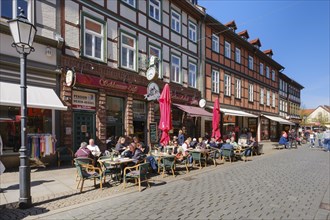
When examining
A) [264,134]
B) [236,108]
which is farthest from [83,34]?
[264,134]

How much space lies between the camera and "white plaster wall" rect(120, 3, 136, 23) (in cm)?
1375

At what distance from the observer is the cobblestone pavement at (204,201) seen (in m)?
5.17

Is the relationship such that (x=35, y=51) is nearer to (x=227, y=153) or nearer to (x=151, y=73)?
(x=151, y=73)

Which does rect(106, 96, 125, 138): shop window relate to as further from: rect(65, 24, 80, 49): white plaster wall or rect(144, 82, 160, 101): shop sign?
rect(65, 24, 80, 49): white plaster wall

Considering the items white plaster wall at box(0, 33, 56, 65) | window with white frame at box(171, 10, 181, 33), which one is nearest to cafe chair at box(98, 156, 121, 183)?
white plaster wall at box(0, 33, 56, 65)

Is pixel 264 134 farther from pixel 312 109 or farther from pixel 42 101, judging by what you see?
pixel 312 109

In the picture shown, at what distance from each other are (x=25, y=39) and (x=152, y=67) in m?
9.26

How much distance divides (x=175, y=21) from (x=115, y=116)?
8446mm

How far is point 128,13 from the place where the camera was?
555 inches

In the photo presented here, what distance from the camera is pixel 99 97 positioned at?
40.3 ft

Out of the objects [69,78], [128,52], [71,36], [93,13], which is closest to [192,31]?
[128,52]

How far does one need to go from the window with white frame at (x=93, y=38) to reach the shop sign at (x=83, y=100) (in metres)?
1.79

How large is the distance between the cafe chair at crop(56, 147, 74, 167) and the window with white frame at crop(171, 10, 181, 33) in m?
11.0

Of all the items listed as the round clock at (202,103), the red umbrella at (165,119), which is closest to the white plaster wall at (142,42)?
the red umbrella at (165,119)
